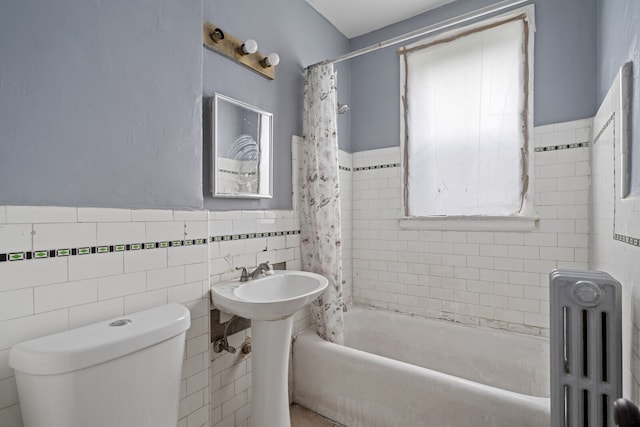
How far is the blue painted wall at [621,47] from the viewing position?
0.99m

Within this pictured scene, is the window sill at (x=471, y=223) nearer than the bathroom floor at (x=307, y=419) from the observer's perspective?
No

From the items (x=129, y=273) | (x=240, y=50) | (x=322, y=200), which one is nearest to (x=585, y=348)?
(x=322, y=200)

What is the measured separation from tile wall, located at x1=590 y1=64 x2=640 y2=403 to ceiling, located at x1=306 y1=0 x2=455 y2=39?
151cm

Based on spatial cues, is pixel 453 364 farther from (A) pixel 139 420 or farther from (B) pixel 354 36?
(B) pixel 354 36

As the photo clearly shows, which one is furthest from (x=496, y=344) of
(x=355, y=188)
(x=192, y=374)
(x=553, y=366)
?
(x=192, y=374)

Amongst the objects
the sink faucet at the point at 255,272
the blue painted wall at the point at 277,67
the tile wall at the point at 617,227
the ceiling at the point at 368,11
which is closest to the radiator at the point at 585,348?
the tile wall at the point at 617,227

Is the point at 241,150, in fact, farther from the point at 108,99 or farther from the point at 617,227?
the point at 617,227

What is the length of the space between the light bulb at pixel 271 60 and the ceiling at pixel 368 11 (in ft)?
2.68

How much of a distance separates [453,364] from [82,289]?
7.29 feet

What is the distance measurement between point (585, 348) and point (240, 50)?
6.90ft

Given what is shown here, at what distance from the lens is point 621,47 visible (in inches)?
48.7

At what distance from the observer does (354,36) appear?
274 centimetres

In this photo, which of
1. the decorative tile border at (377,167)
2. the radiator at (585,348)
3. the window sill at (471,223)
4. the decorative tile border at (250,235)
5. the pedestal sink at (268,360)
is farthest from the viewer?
the decorative tile border at (377,167)

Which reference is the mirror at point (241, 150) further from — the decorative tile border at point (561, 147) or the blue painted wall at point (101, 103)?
the decorative tile border at point (561, 147)
